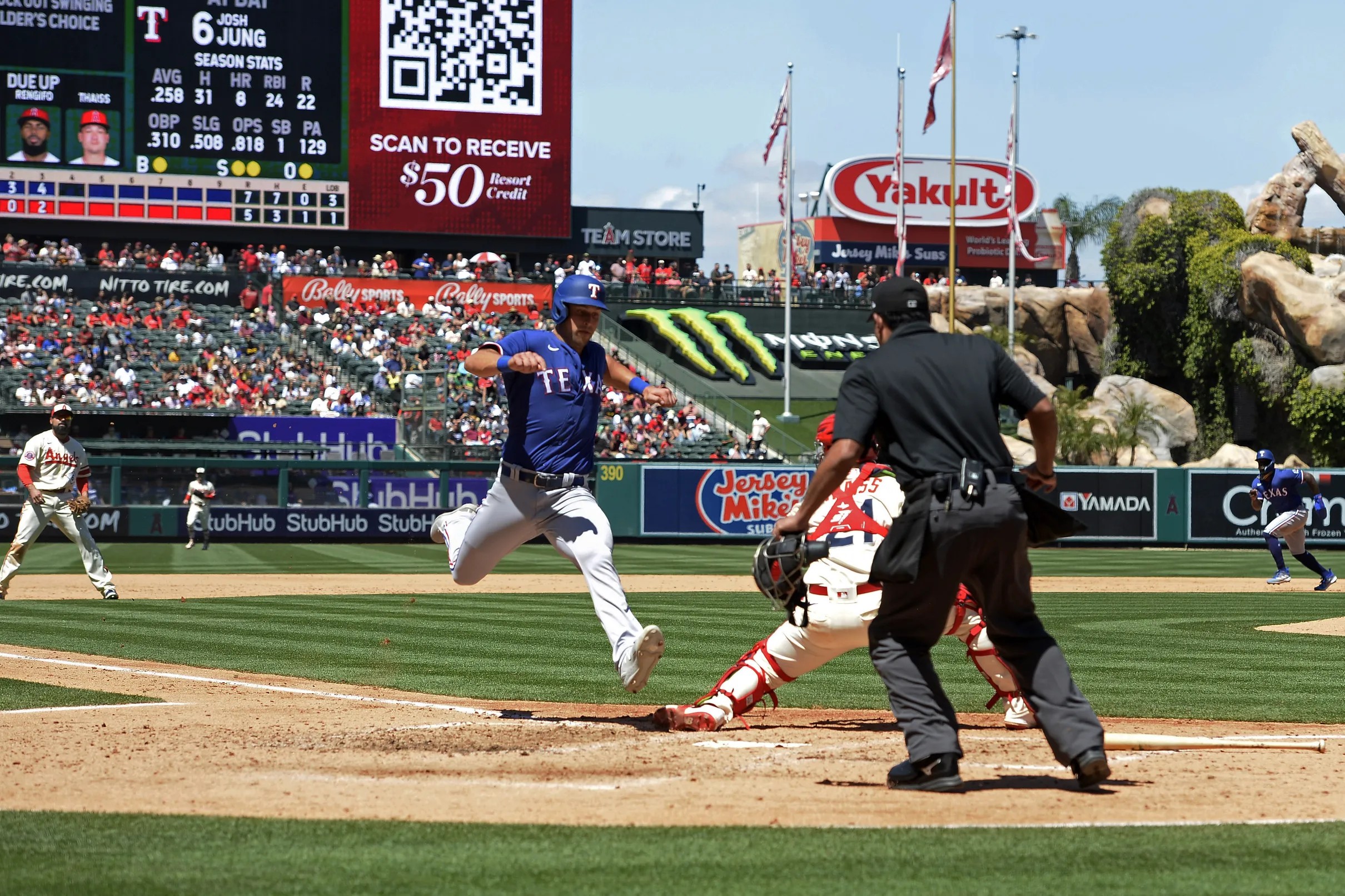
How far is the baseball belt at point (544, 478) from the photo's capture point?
7.64 metres

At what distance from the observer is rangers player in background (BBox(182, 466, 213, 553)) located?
29.2 meters

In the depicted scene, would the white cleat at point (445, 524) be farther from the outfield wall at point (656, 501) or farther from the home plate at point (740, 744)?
the outfield wall at point (656, 501)

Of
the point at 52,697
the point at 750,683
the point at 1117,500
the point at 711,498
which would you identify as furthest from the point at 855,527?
the point at 1117,500

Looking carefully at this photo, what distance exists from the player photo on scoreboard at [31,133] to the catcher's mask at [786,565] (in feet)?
141

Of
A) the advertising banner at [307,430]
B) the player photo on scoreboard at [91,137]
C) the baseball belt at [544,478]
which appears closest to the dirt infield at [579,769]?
the baseball belt at [544,478]

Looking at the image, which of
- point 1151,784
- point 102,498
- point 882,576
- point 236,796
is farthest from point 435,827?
point 102,498

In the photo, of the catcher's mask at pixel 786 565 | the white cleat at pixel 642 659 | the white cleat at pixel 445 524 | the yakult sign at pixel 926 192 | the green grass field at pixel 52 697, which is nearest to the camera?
the catcher's mask at pixel 786 565

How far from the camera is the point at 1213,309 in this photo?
51125 mm

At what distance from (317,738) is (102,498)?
25.6 m

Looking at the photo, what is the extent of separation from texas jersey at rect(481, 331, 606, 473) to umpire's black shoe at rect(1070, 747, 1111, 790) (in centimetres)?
297

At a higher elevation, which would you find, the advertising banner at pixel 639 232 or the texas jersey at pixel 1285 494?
the advertising banner at pixel 639 232

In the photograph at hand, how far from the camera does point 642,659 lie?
24.0 feet

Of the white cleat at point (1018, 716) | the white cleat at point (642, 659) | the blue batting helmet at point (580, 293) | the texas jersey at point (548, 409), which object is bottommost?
the white cleat at point (1018, 716)

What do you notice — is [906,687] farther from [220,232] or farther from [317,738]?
[220,232]
